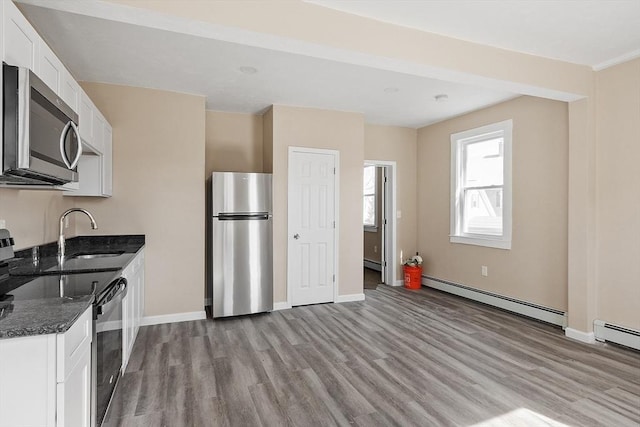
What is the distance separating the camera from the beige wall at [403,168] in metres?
5.81

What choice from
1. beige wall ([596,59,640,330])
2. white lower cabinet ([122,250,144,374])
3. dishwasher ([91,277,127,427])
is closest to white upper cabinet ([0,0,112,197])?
white lower cabinet ([122,250,144,374])

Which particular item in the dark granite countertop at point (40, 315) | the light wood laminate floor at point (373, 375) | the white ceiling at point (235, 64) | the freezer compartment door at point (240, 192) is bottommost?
the light wood laminate floor at point (373, 375)

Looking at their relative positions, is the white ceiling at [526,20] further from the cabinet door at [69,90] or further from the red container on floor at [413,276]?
the red container on floor at [413,276]

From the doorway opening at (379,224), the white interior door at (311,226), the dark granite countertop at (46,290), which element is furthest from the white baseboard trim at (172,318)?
the doorway opening at (379,224)

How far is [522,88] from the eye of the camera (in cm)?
318

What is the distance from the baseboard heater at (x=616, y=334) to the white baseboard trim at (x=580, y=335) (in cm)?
6

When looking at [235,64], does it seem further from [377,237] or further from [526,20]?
[377,237]

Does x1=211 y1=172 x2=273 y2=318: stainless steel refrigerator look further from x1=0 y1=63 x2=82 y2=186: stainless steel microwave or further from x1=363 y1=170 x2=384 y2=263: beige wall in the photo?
x1=363 y1=170 x2=384 y2=263: beige wall

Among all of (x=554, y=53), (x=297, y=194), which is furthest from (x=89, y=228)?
(x=554, y=53)

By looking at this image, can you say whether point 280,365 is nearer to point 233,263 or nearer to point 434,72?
point 233,263

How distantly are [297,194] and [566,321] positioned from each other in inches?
134

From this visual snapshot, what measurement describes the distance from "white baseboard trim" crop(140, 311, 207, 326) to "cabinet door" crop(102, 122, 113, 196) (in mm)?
1458

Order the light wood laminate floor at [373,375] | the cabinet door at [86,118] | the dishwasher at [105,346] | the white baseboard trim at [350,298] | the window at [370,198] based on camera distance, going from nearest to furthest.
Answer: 1. the dishwasher at [105,346]
2. the light wood laminate floor at [373,375]
3. the cabinet door at [86,118]
4. the white baseboard trim at [350,298]
5. the window at [370,198]

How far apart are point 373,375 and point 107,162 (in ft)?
10.8
